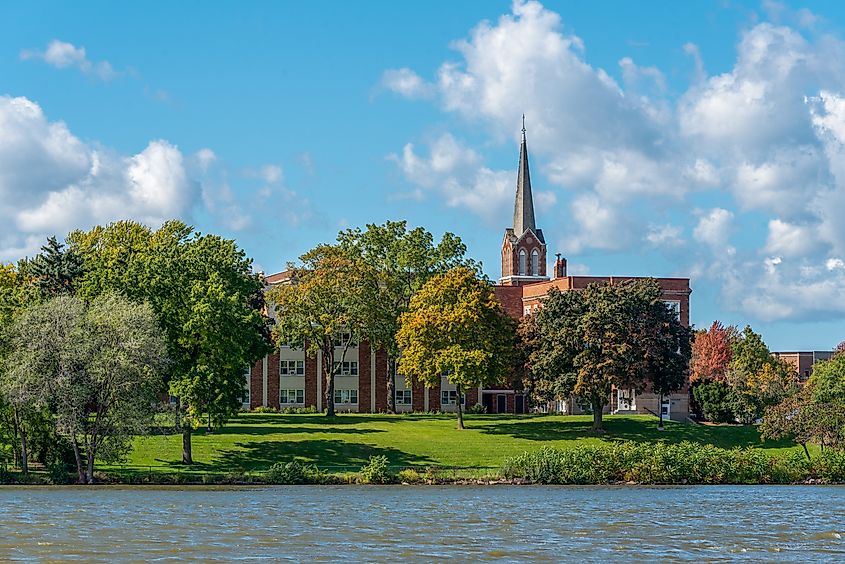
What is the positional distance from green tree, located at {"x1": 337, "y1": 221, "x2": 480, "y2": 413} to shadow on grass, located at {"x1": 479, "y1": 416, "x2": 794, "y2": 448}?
13237 mm

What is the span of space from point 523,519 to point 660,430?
49.0m

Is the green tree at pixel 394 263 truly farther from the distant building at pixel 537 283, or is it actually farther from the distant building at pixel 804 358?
the distant building at pixel 804 358

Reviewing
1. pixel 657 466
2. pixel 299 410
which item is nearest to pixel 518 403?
pixel 299 410

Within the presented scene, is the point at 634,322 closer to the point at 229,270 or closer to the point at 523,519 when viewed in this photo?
the point at 229,270

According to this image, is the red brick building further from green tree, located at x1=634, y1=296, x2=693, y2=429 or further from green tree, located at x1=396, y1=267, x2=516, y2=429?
green tree, located at x1=396, y1=267, x2=516, y2=429

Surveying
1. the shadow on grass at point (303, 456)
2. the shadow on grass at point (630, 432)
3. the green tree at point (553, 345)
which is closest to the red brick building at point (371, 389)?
the shadow on grass at point (630, 432)

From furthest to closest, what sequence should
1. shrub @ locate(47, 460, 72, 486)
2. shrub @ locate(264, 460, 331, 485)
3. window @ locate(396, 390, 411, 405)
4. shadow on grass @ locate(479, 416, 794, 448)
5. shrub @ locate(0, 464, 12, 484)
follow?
1. window @ locate(396, 390, 411, 405)
2. shadow on grass @ locate(479, 416, 794, 448)
3. shrub @ locate(264, 460, 331, 485)
4. shrub @ locate(47, 460, 72, 486)
5. shrub @ locate(0, 464, 12, 484)

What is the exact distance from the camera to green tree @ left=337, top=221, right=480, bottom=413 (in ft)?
344

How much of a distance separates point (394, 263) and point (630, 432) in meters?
25.7

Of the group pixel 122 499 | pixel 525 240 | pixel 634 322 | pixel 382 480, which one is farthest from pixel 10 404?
pixel 525 240

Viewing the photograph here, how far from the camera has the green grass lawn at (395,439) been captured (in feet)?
253

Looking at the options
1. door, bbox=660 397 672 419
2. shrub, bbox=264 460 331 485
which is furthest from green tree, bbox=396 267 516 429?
shrub, bbox=264 460 331 485

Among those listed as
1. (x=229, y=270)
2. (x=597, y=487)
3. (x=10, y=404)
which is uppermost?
(x=229, y=270)

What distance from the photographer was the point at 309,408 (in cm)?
11319
